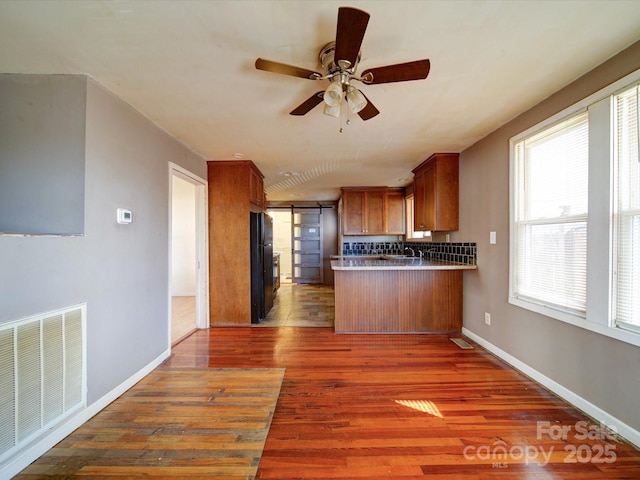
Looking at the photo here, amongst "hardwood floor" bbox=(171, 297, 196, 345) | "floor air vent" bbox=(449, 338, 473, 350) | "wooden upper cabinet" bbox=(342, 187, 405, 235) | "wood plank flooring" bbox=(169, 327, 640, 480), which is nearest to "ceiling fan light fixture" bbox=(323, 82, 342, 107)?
"wood plank flooring" bbox=(169, 327, 640, 480)

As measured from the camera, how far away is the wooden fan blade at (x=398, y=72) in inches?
53.6

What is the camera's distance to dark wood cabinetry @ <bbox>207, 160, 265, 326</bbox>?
362 cm

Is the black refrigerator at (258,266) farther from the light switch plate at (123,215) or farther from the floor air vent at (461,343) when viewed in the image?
the floor air vent at (461,343)

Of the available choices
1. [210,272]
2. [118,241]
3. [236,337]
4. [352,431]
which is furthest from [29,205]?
[352,431]

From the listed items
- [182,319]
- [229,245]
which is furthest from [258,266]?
[182,319]

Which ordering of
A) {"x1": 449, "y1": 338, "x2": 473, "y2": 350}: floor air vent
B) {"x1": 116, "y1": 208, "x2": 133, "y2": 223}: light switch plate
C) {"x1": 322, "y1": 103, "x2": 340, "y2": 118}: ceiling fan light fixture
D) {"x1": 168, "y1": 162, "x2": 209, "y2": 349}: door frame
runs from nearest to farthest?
{"x1": 322, "y1": 103, "x2": 340, "y2": 118}: ceiling fan light fixture
{"x1": 116, "y1": 208, "x2": 133, "y2": 223}: light switch plate
{"x1": 449, "y1": 338, "x2": 473, "y2": 350}: floor air vent
{"x1": 168, "y1": 162, "x2": 209, "y2": 349}: door frame

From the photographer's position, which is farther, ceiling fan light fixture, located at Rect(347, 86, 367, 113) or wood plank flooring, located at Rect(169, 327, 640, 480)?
ceiling fan light fixture, located at Rect(347, 86, 367, 113)

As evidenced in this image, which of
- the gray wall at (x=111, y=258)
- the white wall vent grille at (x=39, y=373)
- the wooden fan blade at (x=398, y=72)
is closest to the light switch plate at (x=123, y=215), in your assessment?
the gray wall at (x=111, y=258)

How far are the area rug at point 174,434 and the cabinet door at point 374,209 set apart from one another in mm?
3862

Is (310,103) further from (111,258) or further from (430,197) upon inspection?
(430,197)

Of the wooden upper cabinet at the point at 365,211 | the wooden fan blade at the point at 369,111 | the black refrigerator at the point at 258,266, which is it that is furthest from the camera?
the wooden upper cabinet at the point at 365,211

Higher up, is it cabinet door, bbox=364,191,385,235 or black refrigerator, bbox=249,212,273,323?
cabinet door, bbox=364,191,385,235

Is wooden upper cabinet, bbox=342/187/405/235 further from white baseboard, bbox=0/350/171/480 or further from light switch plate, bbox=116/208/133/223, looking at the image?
white baseboard, bbox=0/350/171/480

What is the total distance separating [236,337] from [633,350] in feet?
11.3
